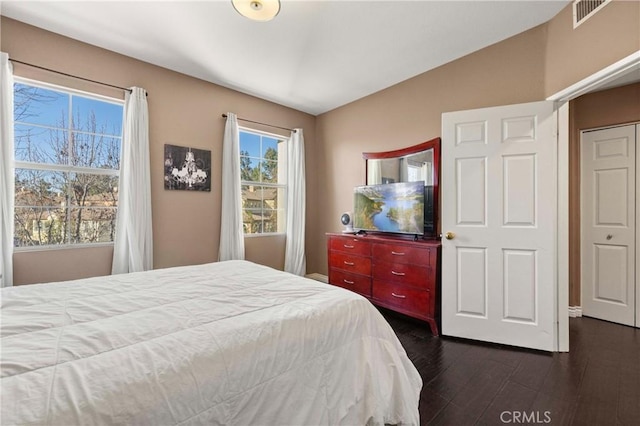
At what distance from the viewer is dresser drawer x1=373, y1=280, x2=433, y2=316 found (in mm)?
2660

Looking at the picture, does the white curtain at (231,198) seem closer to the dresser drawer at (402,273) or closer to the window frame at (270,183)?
the window frame at (270,183)

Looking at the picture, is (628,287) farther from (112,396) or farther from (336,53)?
(112,396)

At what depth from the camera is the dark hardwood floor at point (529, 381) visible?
155 cm

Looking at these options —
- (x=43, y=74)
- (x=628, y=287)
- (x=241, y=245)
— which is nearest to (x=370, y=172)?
(x=241, y=245)

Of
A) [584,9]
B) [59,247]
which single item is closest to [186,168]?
[59,247]

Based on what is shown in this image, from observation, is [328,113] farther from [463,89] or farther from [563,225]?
[563,225]

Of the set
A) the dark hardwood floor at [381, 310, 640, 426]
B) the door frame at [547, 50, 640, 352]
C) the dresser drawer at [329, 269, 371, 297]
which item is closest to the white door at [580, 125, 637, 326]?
the dark hardwood floor at [381, 310, 640, 426]

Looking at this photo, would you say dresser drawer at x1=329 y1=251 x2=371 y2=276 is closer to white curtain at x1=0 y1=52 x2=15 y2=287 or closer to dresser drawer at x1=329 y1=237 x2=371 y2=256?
dresser drawer at x1=329 y1=237 x2=371 y2=256

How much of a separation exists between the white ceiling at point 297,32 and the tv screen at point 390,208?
138 centimetres

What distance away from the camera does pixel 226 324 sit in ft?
3.56

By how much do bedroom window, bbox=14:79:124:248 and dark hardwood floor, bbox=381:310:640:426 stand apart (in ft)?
10.9

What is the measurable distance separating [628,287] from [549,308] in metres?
1.45

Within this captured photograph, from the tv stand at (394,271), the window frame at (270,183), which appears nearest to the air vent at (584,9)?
the tv stand at (394,271)

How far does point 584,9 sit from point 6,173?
4.65m
